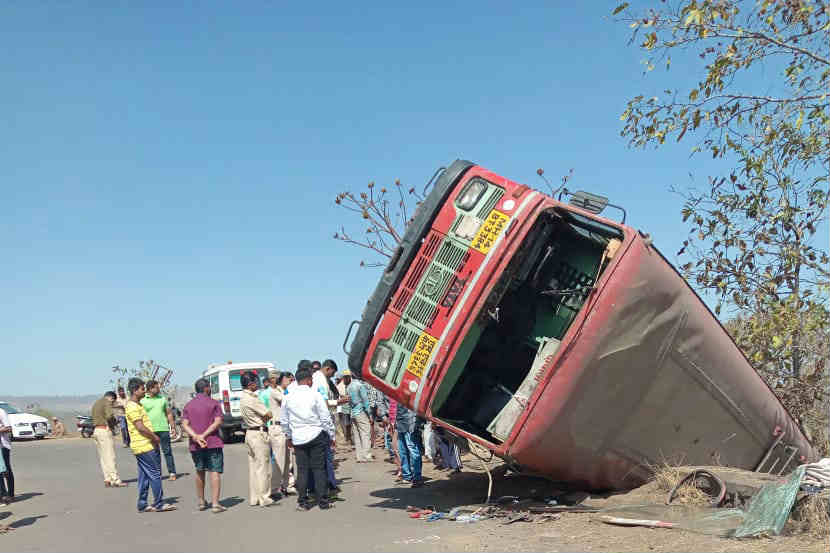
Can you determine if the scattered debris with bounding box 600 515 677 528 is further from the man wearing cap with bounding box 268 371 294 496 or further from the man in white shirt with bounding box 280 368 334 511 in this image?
the man wearing cap with bounding box 268 371 294 496

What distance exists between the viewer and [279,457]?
9.67 meters

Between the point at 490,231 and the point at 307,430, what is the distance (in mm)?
3253

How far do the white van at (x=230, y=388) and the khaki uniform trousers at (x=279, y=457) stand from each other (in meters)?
9.14

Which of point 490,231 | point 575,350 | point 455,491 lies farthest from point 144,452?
point 575,350

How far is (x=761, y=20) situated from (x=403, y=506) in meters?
6.67

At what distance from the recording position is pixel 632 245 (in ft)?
22.6

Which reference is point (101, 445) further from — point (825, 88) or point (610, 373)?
point (825, 88)

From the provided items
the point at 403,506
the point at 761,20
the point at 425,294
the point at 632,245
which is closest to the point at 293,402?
the point at 403,506

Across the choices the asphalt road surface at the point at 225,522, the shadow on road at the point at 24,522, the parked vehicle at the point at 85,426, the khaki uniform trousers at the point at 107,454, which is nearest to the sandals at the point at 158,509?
the asphalt road surface at the point at 225,522

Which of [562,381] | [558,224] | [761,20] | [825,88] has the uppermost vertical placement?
[761,20]

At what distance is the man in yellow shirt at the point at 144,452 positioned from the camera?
28.9ft

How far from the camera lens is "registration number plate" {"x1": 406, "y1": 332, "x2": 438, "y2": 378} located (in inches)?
281

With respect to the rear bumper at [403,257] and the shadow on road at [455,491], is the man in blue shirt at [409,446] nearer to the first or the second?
the shadow on road at [455,491]

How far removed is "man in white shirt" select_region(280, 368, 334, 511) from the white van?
34.2ft
